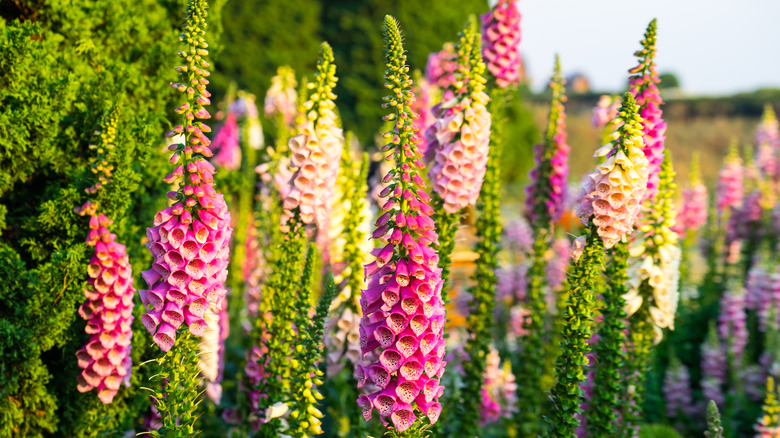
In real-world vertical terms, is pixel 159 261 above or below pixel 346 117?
below

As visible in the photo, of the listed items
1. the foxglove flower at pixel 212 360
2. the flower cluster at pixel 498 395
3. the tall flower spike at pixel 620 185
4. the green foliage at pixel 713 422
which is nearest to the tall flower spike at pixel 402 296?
the tall flower spike at pixel 620 185

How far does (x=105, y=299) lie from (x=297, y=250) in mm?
1214

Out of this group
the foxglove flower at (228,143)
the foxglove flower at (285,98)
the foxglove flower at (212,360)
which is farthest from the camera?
the foxglove flower at (228,143)

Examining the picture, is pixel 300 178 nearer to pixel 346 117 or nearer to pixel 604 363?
pixel 604 363

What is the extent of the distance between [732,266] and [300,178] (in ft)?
22.4

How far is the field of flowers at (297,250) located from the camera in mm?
3039

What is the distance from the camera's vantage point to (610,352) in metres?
3.89

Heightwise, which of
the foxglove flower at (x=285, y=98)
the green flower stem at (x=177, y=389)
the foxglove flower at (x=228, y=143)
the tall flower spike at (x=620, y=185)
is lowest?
the green flower stem at (x=177, y=389)

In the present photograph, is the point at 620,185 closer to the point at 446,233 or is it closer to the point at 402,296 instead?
the point at 446,233

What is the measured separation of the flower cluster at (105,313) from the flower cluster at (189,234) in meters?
0.59

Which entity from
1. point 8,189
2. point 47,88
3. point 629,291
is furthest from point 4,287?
point 629,291

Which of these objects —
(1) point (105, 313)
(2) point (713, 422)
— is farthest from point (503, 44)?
(1) point (105, 313)

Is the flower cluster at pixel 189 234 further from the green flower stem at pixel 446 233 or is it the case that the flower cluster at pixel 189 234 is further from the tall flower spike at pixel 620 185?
the tall flower spike at pixel 620 185

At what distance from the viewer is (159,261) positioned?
307cm
